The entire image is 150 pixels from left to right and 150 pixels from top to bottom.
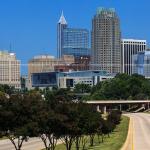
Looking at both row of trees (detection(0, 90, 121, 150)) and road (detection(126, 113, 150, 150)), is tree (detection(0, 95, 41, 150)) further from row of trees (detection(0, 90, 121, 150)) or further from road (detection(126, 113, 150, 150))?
road (detection(126, 113, 150, 150))

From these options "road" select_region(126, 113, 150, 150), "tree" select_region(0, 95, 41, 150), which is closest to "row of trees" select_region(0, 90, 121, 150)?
"tree" select_region(0, 95, 41, 150)

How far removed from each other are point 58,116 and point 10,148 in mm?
30005

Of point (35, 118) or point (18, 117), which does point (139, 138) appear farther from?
point (18, 117)

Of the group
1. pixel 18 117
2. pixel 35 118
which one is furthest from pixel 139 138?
pixel 18 117

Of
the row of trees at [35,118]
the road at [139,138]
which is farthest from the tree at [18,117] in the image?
the road at [139,138]

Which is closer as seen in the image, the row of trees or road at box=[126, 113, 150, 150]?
the row of trees

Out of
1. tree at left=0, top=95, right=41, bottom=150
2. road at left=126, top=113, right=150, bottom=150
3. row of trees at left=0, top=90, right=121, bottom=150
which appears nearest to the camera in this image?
tree at left=0, top=95, right=41, bottom=150

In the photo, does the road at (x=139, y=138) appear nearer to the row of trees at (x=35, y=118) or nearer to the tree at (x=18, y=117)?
the row of trees at (x=35, y=118)

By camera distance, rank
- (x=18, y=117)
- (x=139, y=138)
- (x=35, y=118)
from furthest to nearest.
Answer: (x=139, y=138) → (x=35, y=118) → (x=18, y=117)

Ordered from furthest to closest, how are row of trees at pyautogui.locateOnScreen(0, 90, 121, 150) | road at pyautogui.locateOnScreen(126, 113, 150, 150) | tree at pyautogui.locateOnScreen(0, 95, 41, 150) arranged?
1. road at pyautogui.locateOnScreen(126, 113, 150, 150)
2. row of trees at pyautogui.locateOnScreen(0, 90, 121, 150)
3. tree at pyautogui.locateOnScreen(0, 95, 41, 150)

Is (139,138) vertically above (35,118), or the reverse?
(35,118)

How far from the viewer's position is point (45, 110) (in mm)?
45188

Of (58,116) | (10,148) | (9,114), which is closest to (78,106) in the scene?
(58,116)

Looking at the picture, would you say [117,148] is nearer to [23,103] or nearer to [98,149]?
[98,149]
